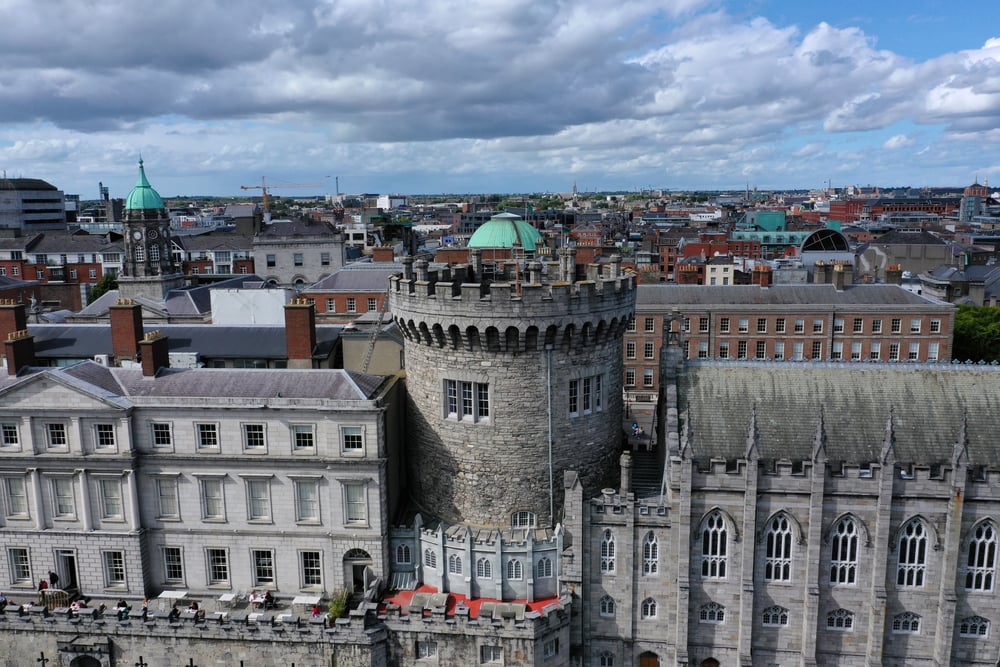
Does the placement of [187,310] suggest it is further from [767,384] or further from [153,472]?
[767,384]

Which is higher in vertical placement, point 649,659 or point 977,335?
point 977,335

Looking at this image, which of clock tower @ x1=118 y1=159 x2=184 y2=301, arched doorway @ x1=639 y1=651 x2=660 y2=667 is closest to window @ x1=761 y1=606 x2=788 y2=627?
arched doorway @ x1=639 y1=651 x2=660 y2=667

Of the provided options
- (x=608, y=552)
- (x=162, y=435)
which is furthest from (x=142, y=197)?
(x=608, y=552)

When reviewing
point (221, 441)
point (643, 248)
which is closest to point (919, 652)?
point (221, 441)

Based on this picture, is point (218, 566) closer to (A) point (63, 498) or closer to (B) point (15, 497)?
(A) point (63, 498)

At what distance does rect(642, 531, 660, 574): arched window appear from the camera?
36281 millimetres

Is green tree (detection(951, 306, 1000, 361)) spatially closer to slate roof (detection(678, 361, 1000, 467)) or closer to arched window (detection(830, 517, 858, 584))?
slate roof (detection(678, 361, 1000, 467))

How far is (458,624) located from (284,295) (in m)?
32.2

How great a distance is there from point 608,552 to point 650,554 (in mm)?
1958

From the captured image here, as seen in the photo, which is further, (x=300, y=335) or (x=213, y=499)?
(x=300, y=335)

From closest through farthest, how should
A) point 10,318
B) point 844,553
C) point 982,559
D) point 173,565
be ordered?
point 982,559, point 844,553, point 173,565, point 10,318

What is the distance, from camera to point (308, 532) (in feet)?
127

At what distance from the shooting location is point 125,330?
153ft

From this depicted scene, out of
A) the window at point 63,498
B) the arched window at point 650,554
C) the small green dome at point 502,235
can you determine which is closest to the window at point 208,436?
the window at point 63,498
